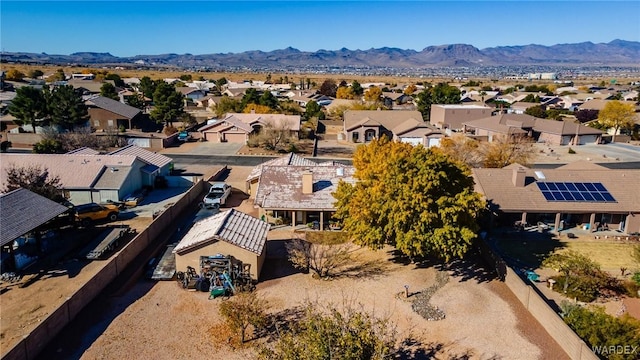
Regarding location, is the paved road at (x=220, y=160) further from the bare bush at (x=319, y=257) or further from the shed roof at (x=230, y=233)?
the shed roof at (x=230, y=233)

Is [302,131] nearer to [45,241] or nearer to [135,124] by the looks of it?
[135,124]

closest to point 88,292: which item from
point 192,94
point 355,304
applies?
point 355,304

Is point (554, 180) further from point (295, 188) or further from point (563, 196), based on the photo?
point (295, 188)

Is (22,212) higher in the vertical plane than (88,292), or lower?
higher

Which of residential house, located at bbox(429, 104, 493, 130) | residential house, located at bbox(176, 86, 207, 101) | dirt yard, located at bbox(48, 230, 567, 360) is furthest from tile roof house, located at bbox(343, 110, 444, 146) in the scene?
residential house, located at bbox(176, 86, 207, 101)

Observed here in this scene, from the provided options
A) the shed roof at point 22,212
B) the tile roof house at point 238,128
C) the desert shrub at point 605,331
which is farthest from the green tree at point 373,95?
the desert shrub at point 605,331

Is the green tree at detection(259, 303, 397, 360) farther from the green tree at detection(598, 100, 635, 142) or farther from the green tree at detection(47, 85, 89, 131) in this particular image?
the green tree at detection(598, 100, 635, 142)
